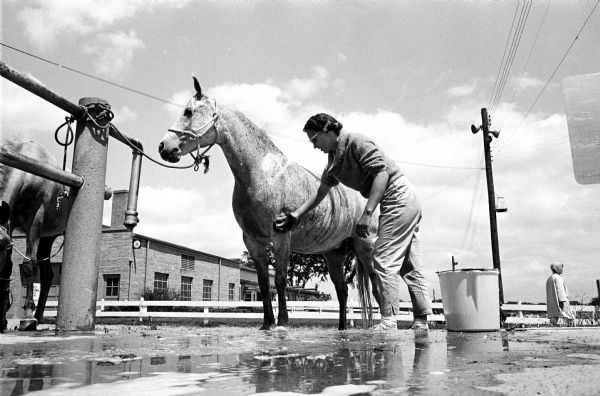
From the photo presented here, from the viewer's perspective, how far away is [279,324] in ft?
18.5

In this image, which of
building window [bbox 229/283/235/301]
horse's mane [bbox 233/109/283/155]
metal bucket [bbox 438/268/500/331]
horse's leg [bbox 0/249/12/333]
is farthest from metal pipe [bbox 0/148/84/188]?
building window [bbox 229/283/235/301]

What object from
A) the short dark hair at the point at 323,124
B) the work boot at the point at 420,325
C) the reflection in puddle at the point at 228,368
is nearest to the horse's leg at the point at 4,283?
the reflection in puddle at the point at 228,368

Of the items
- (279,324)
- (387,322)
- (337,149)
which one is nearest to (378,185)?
(337,149)

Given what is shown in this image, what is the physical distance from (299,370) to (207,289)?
126 feet

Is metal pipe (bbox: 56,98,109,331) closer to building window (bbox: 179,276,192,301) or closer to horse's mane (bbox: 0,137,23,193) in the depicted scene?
horse's mane (bbox: 0,137,23,193)

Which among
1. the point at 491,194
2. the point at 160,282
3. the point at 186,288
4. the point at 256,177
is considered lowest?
the point at 186,288

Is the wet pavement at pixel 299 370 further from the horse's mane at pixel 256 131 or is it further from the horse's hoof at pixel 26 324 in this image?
the horse's mane at pixel 256 131

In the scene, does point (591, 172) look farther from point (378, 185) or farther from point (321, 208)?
point (321, 208)

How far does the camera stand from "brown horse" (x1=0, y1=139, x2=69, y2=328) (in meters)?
6.11

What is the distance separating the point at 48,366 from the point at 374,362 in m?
1.45

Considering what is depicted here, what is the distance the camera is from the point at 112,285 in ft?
104

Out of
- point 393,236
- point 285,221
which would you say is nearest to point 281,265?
point 285,221

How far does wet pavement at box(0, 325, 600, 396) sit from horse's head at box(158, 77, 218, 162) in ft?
9.56

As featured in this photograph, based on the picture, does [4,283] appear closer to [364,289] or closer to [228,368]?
[228,368]
